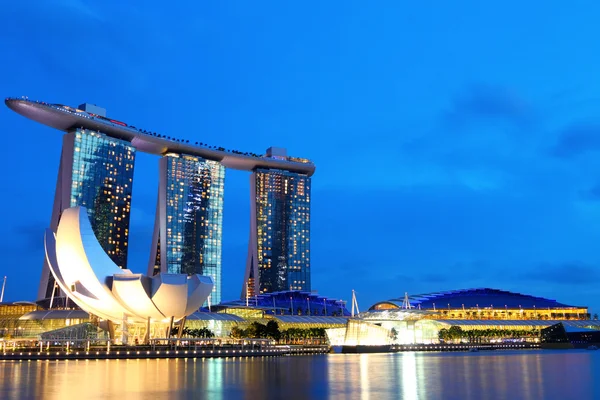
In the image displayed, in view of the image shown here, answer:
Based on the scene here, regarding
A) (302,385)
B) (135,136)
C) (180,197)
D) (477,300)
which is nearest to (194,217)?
(180,197)

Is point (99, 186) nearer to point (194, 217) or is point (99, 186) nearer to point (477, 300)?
point (194, 217)

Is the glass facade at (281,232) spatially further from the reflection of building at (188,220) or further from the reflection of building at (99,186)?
the reflection of building at (99,186)

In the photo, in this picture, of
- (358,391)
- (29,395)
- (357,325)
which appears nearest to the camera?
(29,395)

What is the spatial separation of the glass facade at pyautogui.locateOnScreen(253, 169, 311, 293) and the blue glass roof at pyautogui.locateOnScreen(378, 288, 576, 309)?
31371 mm

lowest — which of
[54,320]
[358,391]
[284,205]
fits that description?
[358,391]

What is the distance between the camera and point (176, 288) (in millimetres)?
78000

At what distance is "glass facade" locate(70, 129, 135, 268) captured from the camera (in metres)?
146

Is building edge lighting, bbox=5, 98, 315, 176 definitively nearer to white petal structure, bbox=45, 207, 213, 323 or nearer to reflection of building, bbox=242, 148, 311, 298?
reflection of building, bbox=242, 148, 311, 298

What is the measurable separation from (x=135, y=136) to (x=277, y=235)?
4957 cm

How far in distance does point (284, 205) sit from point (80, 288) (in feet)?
372

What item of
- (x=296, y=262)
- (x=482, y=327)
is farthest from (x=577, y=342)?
(x=296, y=262)

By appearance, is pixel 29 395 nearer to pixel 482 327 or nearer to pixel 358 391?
pixel 358 391

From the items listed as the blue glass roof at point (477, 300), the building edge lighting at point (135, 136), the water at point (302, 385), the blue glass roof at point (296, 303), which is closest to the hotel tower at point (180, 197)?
the building edge lighting at point (135, 136)

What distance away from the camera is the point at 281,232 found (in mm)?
188750
